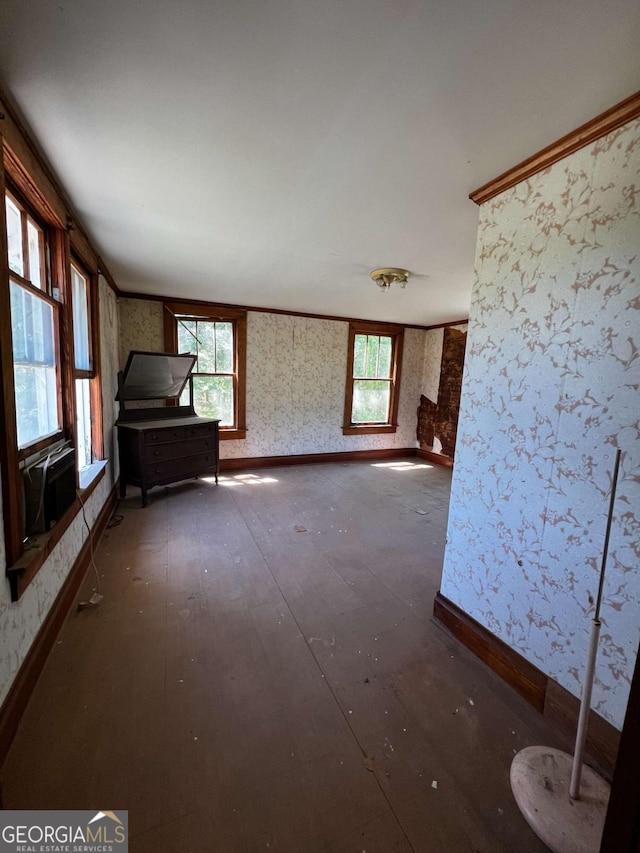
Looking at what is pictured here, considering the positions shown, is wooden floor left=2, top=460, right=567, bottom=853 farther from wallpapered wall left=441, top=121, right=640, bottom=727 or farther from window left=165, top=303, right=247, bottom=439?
window left=165, top=303, right=247, bottom=439

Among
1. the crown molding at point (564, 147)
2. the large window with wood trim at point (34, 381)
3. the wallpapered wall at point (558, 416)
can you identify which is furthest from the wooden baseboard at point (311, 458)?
the crown molding at point (564, 147)

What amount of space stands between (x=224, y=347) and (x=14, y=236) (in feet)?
10.2

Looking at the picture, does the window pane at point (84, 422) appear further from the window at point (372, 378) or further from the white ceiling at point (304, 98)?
the window at point (372, 378)

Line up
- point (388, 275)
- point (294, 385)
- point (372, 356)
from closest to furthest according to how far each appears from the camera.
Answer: point (388, 275) < point (294, 385) < point (372, 356)

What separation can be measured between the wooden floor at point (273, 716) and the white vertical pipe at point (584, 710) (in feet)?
0.65

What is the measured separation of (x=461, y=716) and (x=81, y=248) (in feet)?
10.8

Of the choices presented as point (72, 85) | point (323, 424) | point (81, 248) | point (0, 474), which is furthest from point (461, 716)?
point (323, 424)

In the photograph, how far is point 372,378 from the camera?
564cm

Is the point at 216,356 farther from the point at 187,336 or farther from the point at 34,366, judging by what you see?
the point at 34,366

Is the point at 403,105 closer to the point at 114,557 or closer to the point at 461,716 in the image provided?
the point at 461,716

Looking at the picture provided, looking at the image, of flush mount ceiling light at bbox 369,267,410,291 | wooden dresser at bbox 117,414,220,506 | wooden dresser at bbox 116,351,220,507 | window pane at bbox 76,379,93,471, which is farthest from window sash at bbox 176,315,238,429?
flush mount ceiling light at bbox 369,267,410,291

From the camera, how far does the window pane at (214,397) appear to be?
4570 millimetres

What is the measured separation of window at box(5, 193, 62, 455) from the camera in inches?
58.7

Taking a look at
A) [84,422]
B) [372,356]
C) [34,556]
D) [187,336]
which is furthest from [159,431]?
[372,356]
